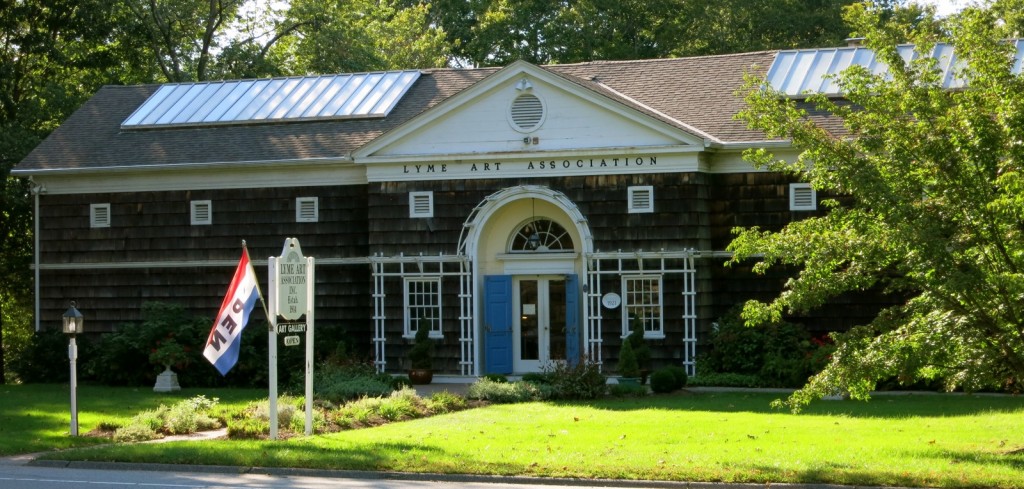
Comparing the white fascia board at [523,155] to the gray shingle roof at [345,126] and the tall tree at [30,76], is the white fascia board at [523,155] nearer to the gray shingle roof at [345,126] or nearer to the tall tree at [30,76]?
the gray shingle roof at [345,126]

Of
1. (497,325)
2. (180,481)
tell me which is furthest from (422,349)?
(180,481)

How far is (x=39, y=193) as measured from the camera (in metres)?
29.6

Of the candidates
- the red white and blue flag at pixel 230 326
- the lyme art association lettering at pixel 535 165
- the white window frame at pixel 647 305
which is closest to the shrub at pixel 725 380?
the white window frame at pixel 647 305

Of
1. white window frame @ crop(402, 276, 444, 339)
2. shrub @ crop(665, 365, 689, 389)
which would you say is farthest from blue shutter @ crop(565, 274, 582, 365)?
shrub @ crop(665, 365, 689, 389)

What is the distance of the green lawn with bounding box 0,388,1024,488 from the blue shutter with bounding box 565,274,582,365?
6.15m

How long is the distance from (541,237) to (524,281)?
990mm

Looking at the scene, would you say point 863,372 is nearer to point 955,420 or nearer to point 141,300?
point 955,420

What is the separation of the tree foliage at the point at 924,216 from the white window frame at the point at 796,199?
1029 cm

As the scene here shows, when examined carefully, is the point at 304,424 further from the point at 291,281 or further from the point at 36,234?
the point at 36,234

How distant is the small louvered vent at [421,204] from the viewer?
2666 cm

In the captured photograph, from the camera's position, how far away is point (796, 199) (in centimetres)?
2525

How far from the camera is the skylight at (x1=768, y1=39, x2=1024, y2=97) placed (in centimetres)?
2711

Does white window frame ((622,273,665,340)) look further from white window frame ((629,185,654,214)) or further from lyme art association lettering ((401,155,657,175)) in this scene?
lyme art association lettering ((401,155,657,175))

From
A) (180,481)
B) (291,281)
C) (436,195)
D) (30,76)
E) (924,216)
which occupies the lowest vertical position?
(180,481)
